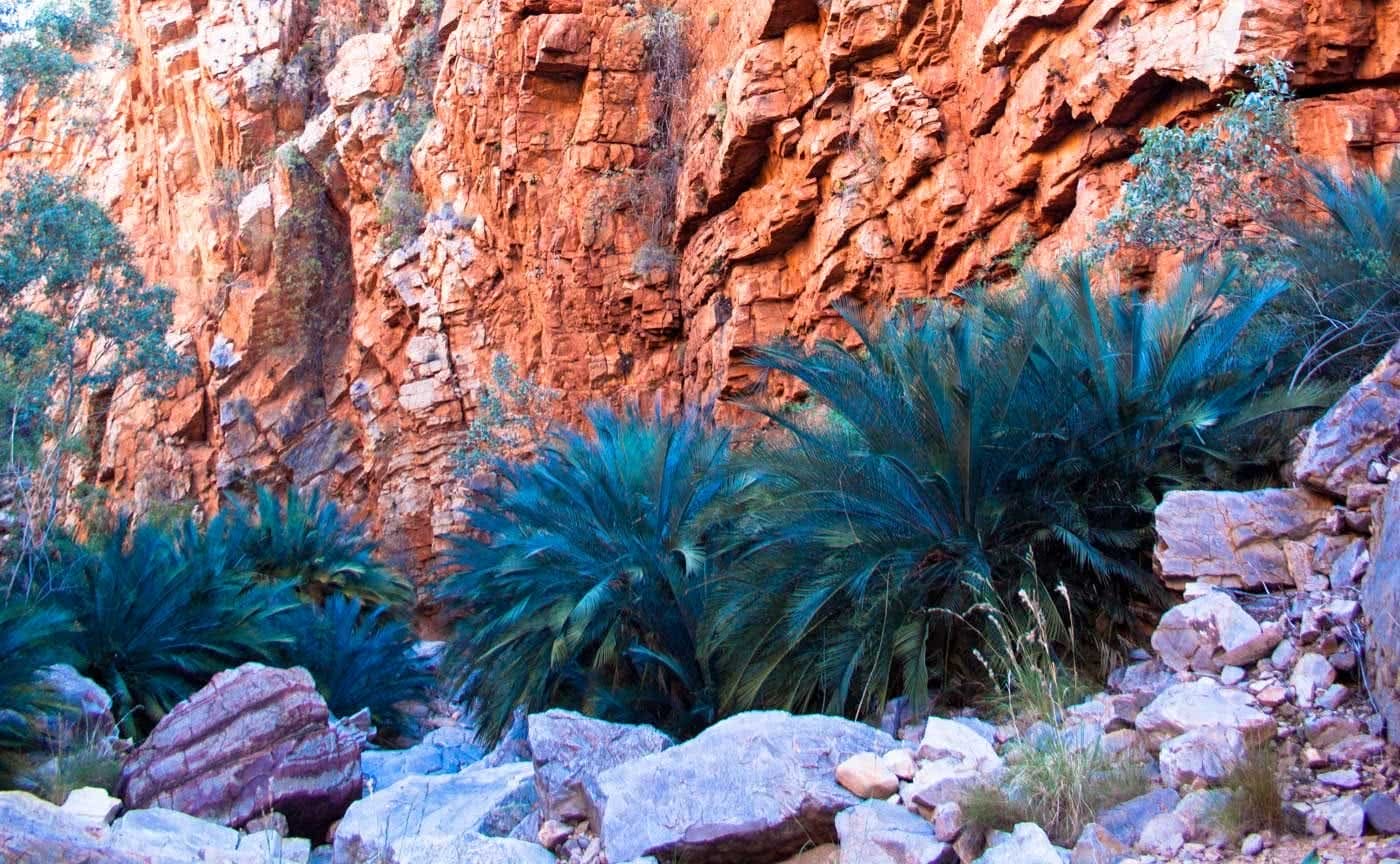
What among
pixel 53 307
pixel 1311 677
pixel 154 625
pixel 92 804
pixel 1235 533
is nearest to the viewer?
→ pixel 1311 677

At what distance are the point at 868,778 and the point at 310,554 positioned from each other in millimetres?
16752

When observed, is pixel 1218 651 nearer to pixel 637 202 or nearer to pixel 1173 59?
pixel 1173 59

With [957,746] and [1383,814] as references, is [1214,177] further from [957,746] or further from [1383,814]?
[1383,814]

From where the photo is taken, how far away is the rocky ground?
4488 millimetres

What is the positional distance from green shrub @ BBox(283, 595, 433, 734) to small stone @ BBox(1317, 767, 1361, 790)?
11.7 metres

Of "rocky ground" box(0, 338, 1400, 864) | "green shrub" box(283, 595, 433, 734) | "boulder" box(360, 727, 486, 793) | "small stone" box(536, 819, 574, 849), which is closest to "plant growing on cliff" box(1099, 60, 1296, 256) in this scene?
"rocky ground" box(0, 338, 1400, 864)

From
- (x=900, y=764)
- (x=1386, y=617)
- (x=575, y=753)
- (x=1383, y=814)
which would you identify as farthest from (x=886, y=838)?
(x=575, y=753)

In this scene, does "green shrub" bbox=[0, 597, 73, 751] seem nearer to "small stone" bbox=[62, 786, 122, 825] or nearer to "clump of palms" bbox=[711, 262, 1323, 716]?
"small stone" bbox=[62, 786, 122, 825]

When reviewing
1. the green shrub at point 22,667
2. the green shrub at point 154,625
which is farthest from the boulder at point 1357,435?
→ the green shrub at point 154,625

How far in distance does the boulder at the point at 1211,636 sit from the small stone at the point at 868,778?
1673 millimetres

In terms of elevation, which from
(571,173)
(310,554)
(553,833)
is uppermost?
(571,173)

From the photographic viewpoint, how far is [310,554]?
20.4 meters

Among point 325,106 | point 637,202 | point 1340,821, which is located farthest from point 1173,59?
point 325,106

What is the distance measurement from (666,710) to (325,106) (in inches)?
911
